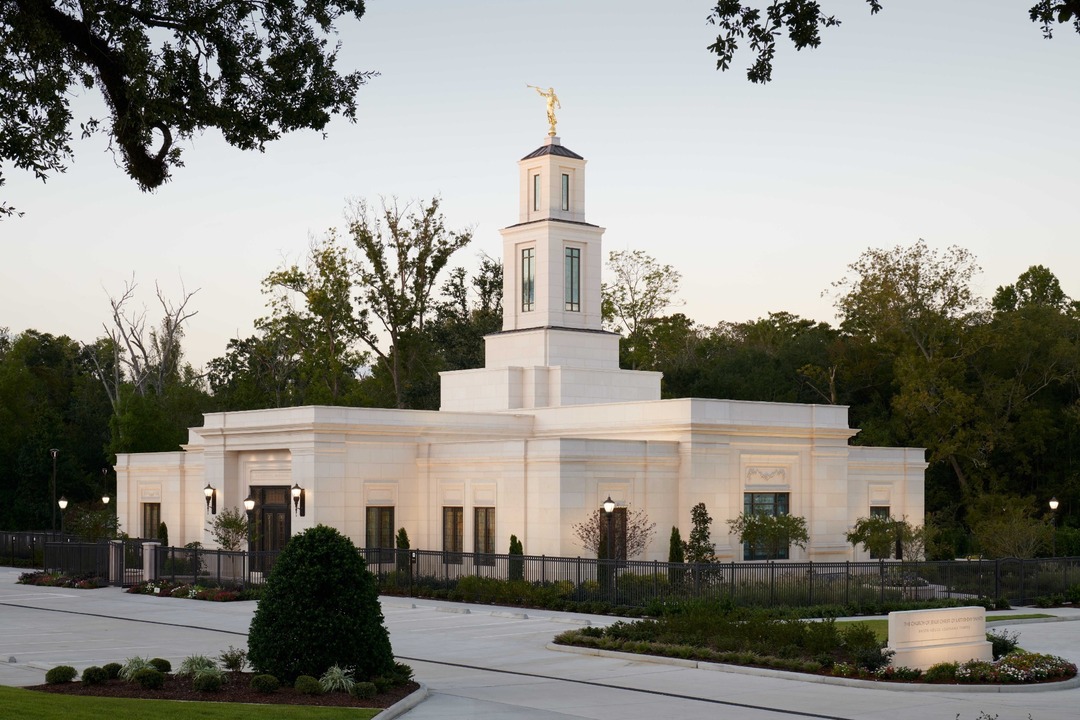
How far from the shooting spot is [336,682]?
1948 cm

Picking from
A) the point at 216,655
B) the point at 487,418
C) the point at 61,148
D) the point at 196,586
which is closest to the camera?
the point at 61,148

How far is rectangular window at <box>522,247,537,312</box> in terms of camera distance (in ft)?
175

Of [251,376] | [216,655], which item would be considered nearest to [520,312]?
[216,655]

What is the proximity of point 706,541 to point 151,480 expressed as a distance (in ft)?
84.8

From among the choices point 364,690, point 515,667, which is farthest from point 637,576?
point 364,690

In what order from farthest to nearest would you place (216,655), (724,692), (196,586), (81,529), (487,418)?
(81,529), (487,418), (196,586), (216,655), (724,692)

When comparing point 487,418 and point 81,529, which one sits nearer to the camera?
point 487,418

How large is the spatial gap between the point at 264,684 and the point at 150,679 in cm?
163

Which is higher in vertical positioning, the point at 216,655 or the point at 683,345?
the point at 683,345

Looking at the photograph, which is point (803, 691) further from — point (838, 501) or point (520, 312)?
point (520, 312)

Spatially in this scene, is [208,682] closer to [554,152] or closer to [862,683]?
[862,683]

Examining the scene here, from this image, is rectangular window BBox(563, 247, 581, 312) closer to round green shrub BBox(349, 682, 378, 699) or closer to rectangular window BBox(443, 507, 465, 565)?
rectangular window BBox(443, 507, 465, 565)

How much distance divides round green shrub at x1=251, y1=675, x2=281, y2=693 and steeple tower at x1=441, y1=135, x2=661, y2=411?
3267 centimetres

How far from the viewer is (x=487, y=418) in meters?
50.5
